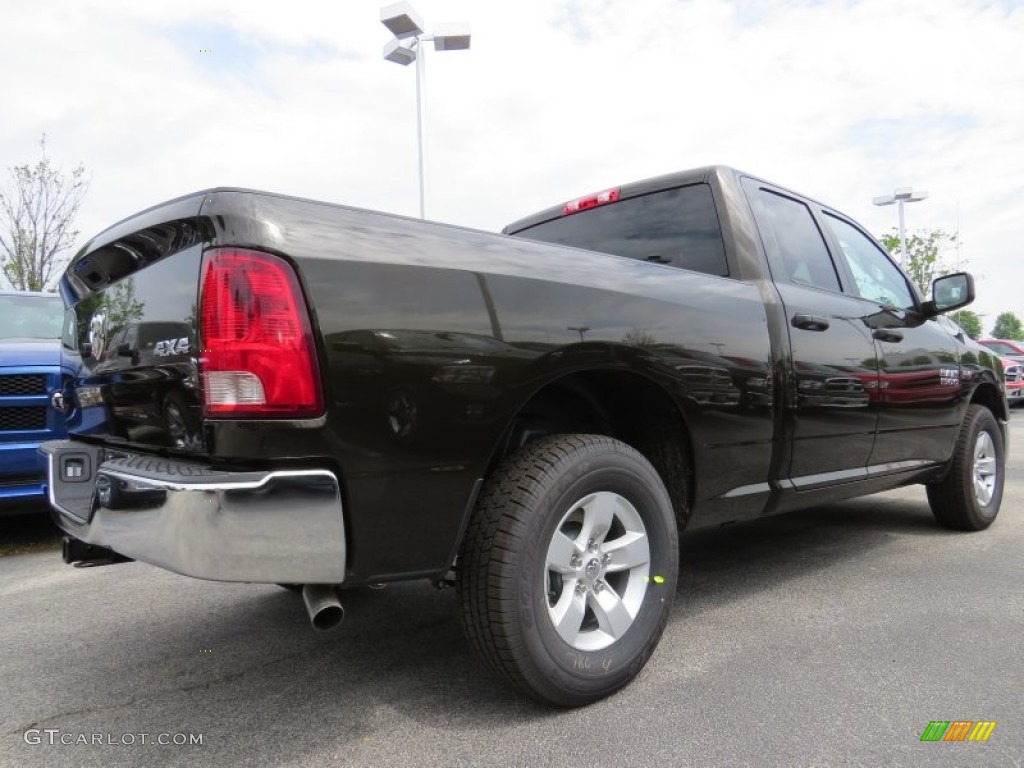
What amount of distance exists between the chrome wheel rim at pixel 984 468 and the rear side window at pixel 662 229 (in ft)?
8.20

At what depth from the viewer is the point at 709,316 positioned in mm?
2721

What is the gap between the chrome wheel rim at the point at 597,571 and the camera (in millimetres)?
2182

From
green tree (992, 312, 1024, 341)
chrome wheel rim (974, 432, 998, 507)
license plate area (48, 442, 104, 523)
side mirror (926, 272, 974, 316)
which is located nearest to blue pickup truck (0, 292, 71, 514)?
license plate area (48, 442, 104, 523)

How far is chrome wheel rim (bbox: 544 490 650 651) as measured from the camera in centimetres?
218

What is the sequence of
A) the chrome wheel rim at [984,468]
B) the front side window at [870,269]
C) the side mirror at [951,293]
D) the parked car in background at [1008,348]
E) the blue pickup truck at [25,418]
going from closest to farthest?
the front side window at [870,269]
the side mirror at [951,293]
the blue pickup truck at [25,418]
the chrome wheel rim at [984,468]
the parked car in background at [1008,348]

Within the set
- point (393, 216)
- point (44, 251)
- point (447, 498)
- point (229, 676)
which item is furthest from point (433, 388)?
point (44, 251)

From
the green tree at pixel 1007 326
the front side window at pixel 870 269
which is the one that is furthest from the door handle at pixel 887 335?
the green tree at pixel 1007 326

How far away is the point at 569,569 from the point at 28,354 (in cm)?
392

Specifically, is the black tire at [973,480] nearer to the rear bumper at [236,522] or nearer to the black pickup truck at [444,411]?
the black pickup truck at [444,411]

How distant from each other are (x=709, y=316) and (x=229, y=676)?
7.02 ft

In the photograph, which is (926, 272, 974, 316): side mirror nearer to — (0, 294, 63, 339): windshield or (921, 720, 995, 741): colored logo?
(921, 720, 995, 741): colored logo

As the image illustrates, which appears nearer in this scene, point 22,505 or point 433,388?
point 433,388

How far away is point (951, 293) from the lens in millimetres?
4094

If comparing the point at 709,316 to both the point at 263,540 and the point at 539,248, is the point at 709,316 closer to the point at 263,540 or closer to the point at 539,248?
the point at 539,248
